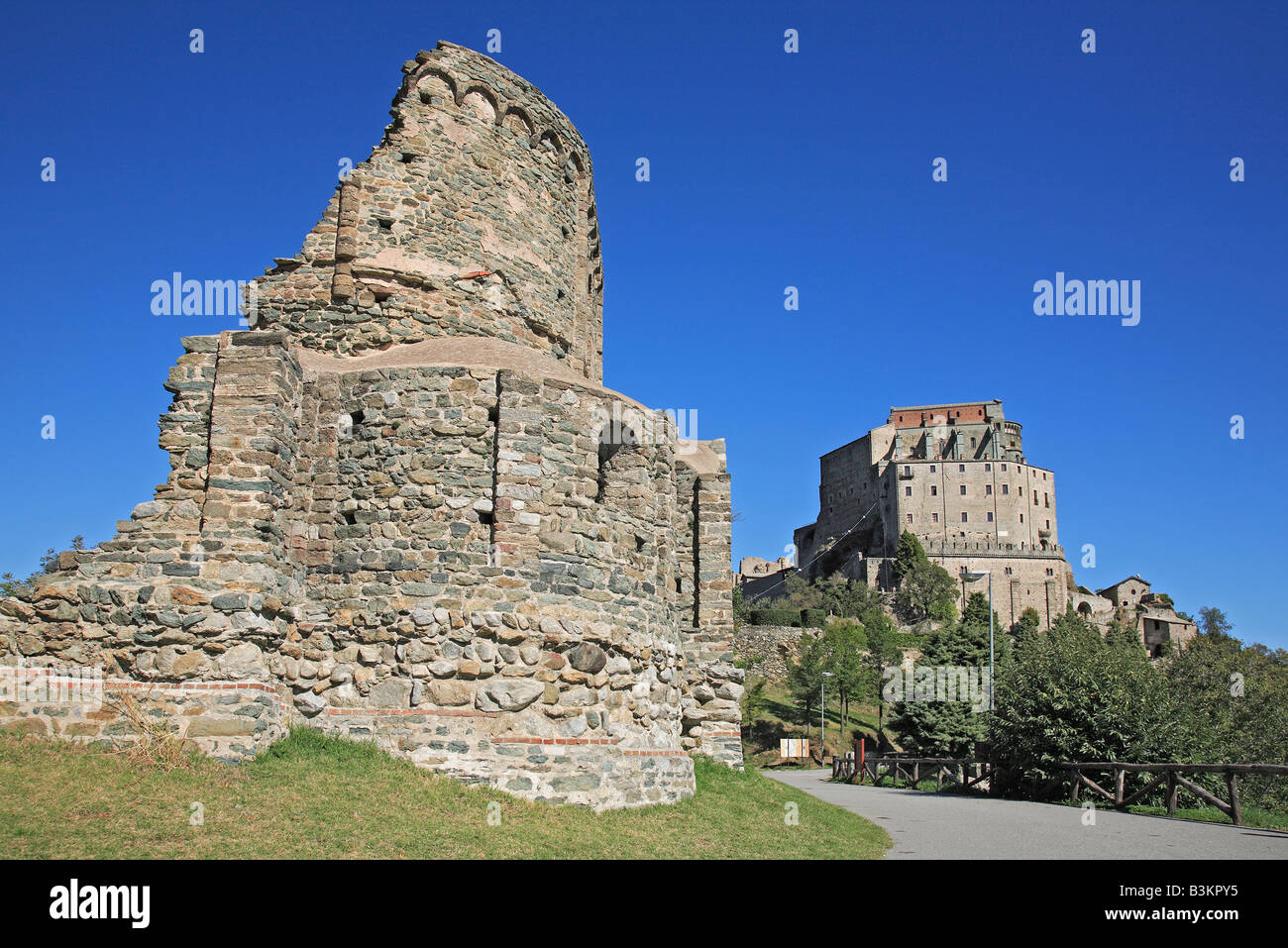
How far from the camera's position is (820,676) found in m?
50.1

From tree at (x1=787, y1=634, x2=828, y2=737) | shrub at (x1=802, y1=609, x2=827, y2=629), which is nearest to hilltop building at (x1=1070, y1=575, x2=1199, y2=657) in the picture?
shrub at (x1=802, y1=609, x2=827, y2=629)

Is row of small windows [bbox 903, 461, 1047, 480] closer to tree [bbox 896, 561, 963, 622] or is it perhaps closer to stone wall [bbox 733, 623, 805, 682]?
tree [bbox 896, 561, 963, 622]

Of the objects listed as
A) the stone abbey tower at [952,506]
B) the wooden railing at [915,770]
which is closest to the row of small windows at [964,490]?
the stone abbey tower at [952,506]

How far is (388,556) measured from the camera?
1201cm

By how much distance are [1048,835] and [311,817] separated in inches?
390

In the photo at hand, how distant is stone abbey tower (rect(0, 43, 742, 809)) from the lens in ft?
35.8

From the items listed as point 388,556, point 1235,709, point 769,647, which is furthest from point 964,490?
point 388,556

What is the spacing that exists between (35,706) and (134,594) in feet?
5.01

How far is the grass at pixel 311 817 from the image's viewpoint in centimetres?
824

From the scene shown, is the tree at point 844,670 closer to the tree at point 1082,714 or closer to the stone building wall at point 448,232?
the tree at point 1082,714

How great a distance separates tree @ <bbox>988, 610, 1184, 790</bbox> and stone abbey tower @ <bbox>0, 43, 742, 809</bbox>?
913 centimetres

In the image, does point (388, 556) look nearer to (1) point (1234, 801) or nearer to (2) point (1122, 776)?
(1) point (1234, 801)
